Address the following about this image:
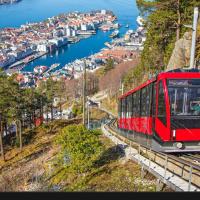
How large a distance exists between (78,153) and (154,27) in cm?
1852

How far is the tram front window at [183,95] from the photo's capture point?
Result: 868 centimetres

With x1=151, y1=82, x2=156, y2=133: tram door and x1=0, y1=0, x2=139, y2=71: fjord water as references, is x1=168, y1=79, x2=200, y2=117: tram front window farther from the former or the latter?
x1=0, y1=0, x2=139, y2=71: fjord water

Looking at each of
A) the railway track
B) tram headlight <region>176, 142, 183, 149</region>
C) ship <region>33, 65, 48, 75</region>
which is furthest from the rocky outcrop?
ship <region>33, 65, 48, 75</region>

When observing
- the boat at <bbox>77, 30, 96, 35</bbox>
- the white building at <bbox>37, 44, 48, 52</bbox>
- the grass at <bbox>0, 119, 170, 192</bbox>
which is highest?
the grass at <bbox>0, 119, 170, 192</bbox>

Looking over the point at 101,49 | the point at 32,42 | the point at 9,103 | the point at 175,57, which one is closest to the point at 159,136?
the point at 175,57

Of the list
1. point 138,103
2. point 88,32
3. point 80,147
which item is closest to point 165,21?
point 138,103

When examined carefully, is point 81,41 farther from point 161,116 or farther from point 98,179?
point 161,116

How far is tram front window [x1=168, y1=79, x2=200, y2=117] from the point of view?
8.68 meters

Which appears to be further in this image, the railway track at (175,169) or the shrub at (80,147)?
the shrub at (80,147)

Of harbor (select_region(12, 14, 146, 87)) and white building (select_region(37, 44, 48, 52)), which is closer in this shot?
harbor (select_region(12, 14, 146, 87))

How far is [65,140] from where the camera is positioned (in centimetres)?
1160

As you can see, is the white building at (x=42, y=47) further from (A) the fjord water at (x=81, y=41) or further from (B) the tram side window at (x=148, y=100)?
(B) the tram side window at (x=148, y=100)

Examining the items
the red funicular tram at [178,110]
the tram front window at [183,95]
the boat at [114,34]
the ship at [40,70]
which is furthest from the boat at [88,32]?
the tram front window at [183,95]
